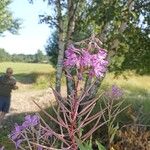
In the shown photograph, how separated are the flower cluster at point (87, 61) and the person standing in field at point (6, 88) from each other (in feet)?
37.8

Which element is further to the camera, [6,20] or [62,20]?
[6,20]

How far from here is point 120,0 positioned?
15.9m

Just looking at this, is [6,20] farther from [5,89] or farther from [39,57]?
[39,57]

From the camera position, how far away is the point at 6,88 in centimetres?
1469

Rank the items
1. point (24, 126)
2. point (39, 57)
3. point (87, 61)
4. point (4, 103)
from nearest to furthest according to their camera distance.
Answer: point (87, 61) → point (24, 126) → point (4, 103) → point (39, 57)

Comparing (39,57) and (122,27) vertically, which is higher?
(122,27)

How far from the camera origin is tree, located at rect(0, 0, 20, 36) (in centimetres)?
3402

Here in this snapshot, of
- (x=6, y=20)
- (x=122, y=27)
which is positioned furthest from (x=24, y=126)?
(x=6, y=20)

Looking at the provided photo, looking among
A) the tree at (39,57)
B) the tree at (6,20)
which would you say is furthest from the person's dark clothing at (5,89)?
the tree at (39,57)

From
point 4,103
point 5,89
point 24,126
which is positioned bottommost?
point 4,103

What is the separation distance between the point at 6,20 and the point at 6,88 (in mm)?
22143

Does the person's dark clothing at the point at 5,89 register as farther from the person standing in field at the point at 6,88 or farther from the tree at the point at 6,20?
the tree at the point at 6,20

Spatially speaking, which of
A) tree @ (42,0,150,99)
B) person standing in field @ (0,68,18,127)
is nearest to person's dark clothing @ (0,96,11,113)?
person standing in field @ (0,68,18,127)

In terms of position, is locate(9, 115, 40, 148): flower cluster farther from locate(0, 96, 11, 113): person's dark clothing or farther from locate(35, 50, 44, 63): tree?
locate(35, 50, 44, 63): tree
